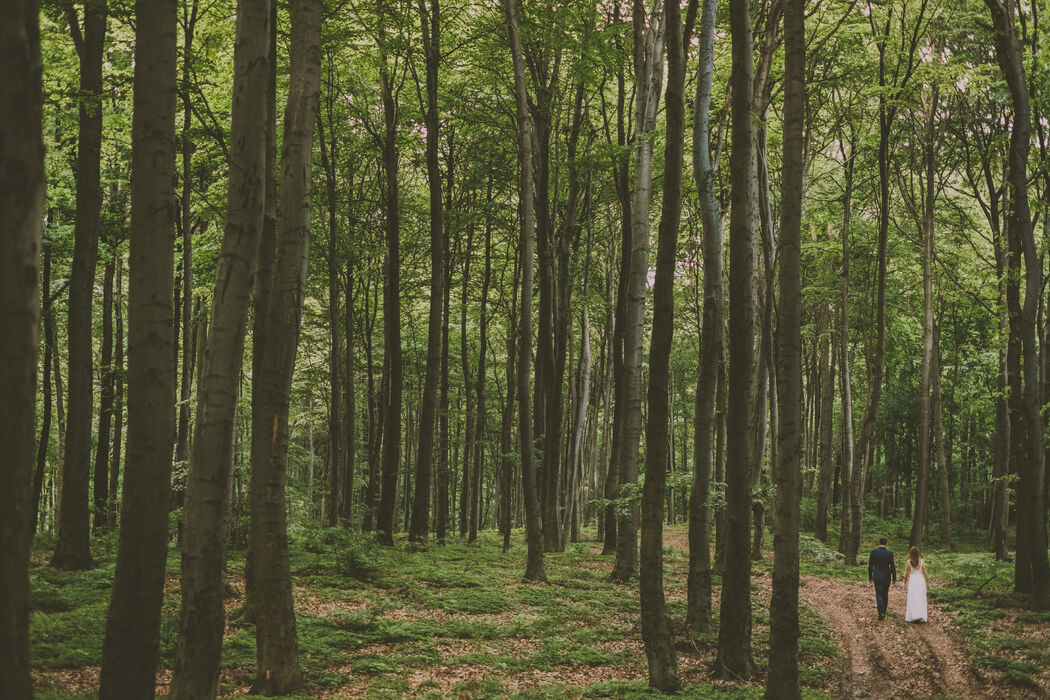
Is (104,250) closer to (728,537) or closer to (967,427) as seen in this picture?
(728,537)

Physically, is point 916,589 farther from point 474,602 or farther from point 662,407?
point 662,407

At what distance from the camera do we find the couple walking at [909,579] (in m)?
15.0

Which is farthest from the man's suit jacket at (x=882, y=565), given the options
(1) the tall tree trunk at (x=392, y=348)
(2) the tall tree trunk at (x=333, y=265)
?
(2) the tall tree trunk at (x=333, y=265)

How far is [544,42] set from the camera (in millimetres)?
15852

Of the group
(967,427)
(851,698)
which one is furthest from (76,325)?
(967,427)

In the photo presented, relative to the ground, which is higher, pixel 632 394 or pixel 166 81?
pixel 166 81

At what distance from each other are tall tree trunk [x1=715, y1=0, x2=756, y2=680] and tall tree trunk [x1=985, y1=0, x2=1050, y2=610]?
8.92 m

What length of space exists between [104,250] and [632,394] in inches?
492

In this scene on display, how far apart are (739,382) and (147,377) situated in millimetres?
6485

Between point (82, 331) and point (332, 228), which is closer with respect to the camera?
point (82, 331)

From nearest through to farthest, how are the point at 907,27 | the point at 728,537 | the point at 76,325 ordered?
the point at 728,537 < the point at 76,325 < the point at 907,27

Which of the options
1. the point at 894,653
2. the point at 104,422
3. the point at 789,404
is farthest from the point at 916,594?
the point at 104,422

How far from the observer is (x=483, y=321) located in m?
23.4

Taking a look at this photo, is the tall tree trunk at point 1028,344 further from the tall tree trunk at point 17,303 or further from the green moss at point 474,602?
the tall tree trunk at point 17,303
